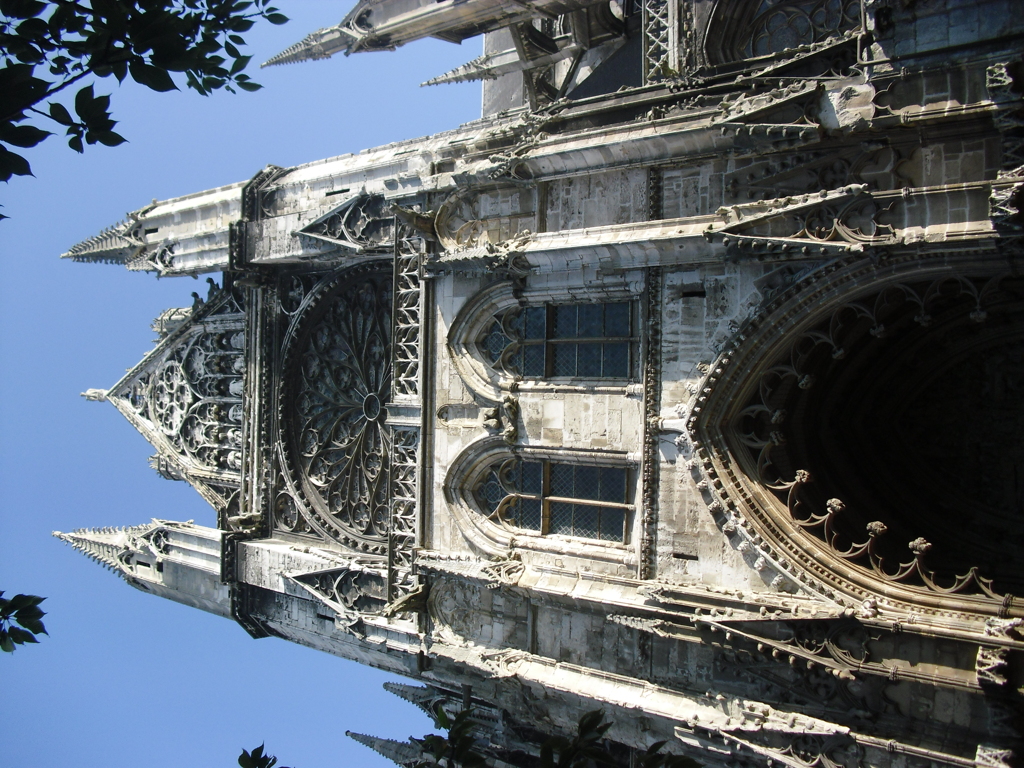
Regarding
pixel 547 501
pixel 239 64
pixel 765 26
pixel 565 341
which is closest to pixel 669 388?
pixel 565 341

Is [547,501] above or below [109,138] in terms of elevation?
below

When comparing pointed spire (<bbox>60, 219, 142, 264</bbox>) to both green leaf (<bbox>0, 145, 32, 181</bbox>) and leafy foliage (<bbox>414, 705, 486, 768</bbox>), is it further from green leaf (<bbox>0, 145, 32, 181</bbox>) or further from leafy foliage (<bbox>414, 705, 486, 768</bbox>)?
leafy foliage (<bbox>414, 705, 486, 768</bbox>)

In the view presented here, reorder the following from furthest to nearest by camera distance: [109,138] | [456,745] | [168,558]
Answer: [168,558] → [456,745] → [109,138]

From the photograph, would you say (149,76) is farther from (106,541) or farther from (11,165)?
(106,541)

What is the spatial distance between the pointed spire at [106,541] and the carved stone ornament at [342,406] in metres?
5.48

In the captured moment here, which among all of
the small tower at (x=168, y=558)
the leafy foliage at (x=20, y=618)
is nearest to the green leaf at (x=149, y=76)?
the leafy foliage at (x=20, y=618)

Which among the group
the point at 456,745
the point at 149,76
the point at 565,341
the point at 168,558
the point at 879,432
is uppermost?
the point at 149,76

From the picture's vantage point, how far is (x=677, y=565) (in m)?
13.4

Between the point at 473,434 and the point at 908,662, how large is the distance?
8.13 meters

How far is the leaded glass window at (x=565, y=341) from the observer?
14672 millimetres

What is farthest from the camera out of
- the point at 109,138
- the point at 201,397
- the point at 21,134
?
the point at 201,397

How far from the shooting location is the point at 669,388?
538 inches

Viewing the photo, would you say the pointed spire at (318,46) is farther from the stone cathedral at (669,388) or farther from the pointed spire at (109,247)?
the pointed spire at (109,247)

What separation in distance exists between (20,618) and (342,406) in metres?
13.6
